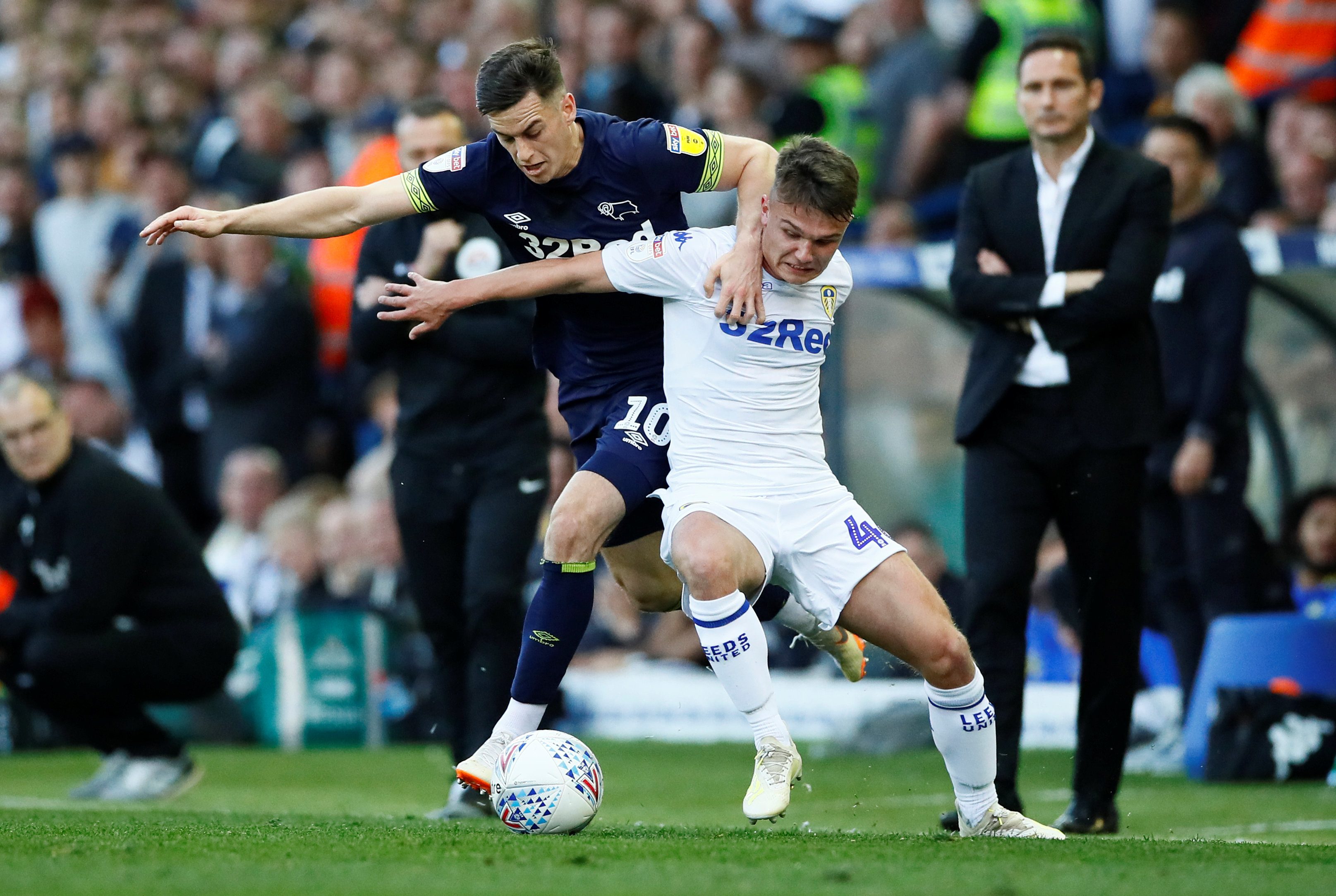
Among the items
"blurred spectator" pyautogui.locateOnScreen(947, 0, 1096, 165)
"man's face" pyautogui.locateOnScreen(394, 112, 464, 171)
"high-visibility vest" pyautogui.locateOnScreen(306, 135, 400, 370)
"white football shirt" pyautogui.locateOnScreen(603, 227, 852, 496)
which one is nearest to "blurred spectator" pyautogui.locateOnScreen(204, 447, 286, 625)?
"high-visibility vest" pyautogui.locateOnScreen(306, 135, 400, 370)

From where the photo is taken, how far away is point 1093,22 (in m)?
12.0

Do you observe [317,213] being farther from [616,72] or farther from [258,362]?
[616,72]

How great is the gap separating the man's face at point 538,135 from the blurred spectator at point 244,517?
6.66m

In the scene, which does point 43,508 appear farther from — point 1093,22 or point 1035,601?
point 1093,22

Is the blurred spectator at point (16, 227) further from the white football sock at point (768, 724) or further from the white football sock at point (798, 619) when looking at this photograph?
the white football sock at point (768, 724)

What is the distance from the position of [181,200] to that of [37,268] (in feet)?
6.05

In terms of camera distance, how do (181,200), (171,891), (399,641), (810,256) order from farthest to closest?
(181,200) < (399,641) < (810,256) < (171,891)

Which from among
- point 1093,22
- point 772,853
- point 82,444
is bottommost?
point 772,853

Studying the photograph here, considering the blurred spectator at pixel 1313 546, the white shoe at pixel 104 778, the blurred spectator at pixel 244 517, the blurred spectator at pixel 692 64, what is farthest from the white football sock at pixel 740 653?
the blurred spectator at pixel 692 64

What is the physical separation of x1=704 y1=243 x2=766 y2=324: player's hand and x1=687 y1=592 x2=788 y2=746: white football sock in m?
0.88

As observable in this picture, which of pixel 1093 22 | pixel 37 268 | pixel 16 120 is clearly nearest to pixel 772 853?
pixel 1093 22

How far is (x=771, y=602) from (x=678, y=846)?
1541 mm

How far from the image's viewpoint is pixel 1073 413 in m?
6.90

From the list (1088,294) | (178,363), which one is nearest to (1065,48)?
(1088,294)
